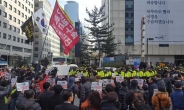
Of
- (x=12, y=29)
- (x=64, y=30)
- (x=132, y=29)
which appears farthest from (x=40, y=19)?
(x=12, y=29)

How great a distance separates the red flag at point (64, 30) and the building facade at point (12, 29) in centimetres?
4088

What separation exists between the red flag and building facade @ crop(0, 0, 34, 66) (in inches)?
1610

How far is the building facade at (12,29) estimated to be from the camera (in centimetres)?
5838

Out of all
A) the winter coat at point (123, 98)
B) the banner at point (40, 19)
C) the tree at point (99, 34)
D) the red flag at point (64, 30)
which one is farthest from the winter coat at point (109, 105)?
the tree at point (99, 34)

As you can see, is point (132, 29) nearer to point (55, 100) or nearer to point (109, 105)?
point (55, 100)

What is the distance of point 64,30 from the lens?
48.3 feet

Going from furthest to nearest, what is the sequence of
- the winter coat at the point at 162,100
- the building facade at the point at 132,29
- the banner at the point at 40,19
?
1. the building facade at the point at 132,29
2. the banner at the point at 40,19
3. the winter coat at the point at 162,100

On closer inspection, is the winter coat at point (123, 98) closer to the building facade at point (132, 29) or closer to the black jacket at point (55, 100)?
the black jacket at point (55, 100)

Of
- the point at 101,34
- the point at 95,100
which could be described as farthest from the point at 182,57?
the point at 95,100

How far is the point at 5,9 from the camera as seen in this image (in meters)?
60.0

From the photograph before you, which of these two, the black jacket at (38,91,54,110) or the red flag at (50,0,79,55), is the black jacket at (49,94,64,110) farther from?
the red flag at (50,0,79,55)

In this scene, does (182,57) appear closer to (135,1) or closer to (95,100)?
(135,1)

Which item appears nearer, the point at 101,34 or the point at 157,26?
the point at 101,34

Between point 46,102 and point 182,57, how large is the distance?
199ft
